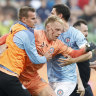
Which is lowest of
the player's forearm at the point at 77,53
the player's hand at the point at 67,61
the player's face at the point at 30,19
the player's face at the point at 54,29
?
the player's hand at the point at 67,61

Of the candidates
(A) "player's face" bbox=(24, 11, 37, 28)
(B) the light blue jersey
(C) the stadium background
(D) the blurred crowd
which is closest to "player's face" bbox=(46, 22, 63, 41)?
(A) "player's face" bbox=(24, 11, 37, 28)

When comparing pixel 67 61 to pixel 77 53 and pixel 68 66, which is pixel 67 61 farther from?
pixel 68 66

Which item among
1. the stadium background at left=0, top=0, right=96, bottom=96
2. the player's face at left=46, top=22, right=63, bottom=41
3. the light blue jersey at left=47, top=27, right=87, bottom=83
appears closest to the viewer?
the player's face at left=46, top=22, right=63, bottom=41

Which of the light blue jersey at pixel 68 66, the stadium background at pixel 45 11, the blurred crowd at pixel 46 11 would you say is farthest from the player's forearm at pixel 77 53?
the blurred crowd at pixel 46 11

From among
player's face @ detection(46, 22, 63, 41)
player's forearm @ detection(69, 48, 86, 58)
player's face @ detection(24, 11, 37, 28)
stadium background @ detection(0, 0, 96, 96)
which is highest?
player's face @ detection(24, 11, 37, 28)

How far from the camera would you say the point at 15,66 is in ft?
15.0

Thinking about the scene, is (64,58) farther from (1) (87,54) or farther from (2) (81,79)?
(2) (81,79)

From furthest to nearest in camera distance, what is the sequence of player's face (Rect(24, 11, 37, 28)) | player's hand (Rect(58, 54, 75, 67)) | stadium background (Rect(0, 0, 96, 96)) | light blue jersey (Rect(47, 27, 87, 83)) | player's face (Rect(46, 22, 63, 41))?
stadium background (Rect(0, 0, 96, 96))
light blue jersey (Rect(47, 27, 87, 83))
player's hand (Rect(58, 54, 75, 67))
player's face (Rect(46, 22, 63, 41))
player's face (Rect(24, 11, 37, 28))

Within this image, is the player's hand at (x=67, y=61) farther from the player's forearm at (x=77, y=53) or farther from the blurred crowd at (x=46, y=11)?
the blurred crowd at (x=46, y=11)

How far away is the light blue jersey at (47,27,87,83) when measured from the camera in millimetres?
5655

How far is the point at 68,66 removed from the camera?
224 inches

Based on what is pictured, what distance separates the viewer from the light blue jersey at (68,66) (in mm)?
5655

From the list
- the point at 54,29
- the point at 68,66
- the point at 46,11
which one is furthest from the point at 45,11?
the point at 54,29

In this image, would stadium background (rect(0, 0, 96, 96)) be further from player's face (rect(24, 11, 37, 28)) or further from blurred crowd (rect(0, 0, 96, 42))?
player's face (rect(24, 11, 37, 28))
